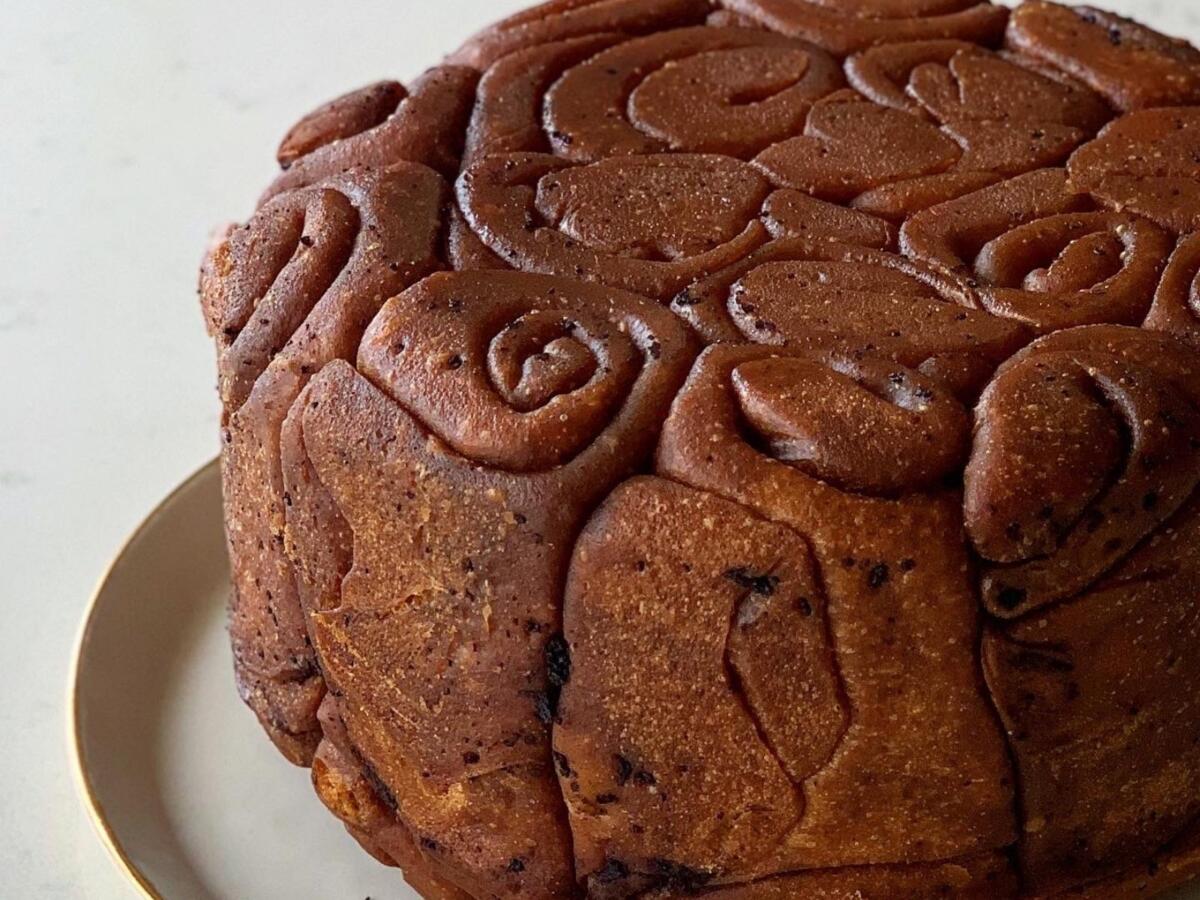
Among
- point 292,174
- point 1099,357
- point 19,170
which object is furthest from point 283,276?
point 19,170

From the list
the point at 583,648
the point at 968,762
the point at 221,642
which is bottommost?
the point at 221,642

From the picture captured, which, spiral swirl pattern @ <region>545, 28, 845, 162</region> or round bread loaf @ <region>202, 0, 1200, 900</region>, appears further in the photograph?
spiral swirl pattern @ <region>545, 28, 845, 162</region>

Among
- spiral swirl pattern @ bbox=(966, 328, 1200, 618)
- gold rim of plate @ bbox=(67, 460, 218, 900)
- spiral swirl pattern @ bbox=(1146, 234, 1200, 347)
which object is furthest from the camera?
gold rim of plate @ bbox=(67, 460, 218, 900)

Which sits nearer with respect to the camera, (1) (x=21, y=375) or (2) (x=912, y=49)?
(2) (x=912, y=49)

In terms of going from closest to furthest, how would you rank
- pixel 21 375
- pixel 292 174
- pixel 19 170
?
1. pixel 292 174
2. pixel 21 375
3. pixel 19 170

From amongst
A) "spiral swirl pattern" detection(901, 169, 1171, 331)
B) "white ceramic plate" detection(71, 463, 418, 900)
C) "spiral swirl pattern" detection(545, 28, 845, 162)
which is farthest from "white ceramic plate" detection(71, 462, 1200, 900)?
"spiral swirl pattern" detection(545, 28, 845, 162)

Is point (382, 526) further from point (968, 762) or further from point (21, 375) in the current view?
point (21, 375)

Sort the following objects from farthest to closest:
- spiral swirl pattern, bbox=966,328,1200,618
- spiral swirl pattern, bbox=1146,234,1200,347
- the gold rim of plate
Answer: the gold rim of plate
spiral swirl pattern, bbox=1146,234,1200,347
spiral swirl pattern, bbox=966,328,1200,618

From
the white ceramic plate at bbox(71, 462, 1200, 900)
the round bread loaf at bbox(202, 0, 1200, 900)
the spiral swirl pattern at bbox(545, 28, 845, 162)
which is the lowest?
the white ceramic plate at bbox(71, 462, 1200, 900)

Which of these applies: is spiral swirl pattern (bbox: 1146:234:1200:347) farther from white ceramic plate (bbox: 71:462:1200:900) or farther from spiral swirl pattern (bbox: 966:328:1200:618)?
white ceramic plate (bbox: 71:462:1200:900)
